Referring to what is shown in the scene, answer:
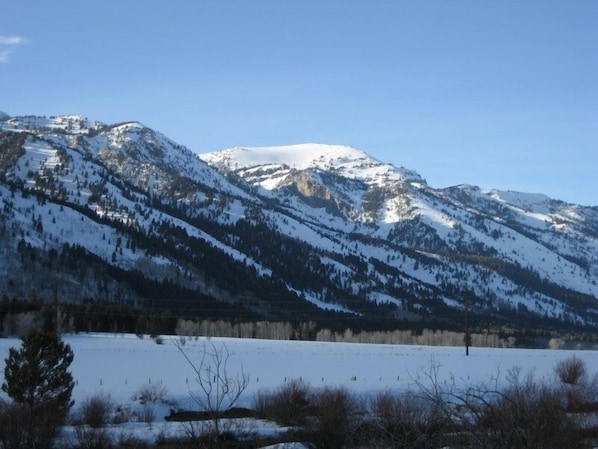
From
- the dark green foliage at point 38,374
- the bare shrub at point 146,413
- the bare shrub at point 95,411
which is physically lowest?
the bare shrub at point 146,413

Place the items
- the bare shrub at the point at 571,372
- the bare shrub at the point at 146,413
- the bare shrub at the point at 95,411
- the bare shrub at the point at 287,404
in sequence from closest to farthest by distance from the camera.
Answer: the bare shrub at the point at 95,411 → the bare shrub at the point at 287,404 → the bare shrub at the point at 146,413 → the bare shrub at the point at 571,372

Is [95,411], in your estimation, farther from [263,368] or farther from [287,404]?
[263,368]

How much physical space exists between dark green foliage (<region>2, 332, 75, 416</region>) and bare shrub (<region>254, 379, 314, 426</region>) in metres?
13.4

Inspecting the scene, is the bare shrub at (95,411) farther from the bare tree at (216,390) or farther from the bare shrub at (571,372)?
the bare shrub at (571,372)

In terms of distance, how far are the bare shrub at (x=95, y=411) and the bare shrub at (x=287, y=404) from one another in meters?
10.0

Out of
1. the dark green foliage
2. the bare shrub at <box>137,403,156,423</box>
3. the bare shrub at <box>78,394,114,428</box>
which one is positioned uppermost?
the dark green foliage

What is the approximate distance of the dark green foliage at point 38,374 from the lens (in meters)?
37.0

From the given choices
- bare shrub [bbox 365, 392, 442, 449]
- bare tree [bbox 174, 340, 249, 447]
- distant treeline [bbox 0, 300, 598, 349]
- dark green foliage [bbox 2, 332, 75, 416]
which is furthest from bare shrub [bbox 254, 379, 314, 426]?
distant treeline [bbox 0, 300, 598, 349]

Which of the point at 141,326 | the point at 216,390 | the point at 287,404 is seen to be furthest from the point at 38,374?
the point at 141,326

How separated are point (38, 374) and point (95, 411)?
18.9 ft

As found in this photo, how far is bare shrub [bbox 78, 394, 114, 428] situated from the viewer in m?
41.2

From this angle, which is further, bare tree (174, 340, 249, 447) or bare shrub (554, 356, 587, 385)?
bare shrub (554, 356, 587, 385)

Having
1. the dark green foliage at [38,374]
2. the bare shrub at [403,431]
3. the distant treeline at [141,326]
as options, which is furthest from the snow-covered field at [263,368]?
the bare shrub at [403,431]

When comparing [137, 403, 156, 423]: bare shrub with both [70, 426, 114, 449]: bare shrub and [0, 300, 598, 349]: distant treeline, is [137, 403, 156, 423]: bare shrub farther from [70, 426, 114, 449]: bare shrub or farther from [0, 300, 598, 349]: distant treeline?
[0, 300, 598, 349]: distant treeline
